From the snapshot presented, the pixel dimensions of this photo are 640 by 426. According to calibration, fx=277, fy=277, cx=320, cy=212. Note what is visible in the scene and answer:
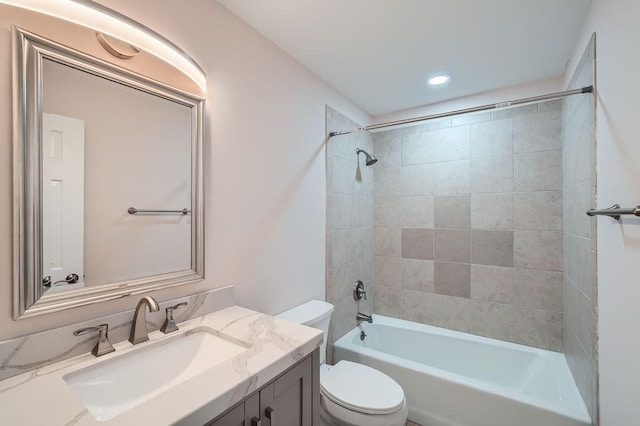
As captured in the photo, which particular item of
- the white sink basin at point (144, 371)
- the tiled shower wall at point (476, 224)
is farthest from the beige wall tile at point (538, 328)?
the white sink basin at point (144, 371)

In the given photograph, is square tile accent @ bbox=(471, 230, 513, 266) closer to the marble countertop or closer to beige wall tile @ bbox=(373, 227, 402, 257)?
beige wall tile @ bbox=(373, 227, 402, 257)

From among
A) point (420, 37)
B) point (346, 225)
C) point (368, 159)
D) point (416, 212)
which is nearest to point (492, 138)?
point (416, 212)

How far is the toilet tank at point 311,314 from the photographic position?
1.67 meters

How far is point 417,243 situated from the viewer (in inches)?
105

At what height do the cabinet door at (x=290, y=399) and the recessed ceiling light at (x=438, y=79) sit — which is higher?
the recessed ceiling light at (x=438, y=79)

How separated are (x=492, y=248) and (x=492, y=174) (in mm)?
624

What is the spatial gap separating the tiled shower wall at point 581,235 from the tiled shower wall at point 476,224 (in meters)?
0.15

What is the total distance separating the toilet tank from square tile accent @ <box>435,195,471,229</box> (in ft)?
4.53

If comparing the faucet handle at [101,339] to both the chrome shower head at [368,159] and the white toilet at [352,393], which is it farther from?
the chrome shower head at [368,159]

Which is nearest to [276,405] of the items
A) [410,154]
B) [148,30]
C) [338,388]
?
[338,388]

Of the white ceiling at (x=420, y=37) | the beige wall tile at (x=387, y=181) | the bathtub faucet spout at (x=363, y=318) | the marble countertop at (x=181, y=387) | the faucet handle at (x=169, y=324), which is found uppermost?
the white ceiling at (x=420, y=37)

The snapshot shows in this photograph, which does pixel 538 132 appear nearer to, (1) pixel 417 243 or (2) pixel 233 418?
(1) pixel 417 243

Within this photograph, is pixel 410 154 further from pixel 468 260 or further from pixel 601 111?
pixel 601 111

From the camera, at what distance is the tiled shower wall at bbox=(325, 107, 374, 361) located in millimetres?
2219
